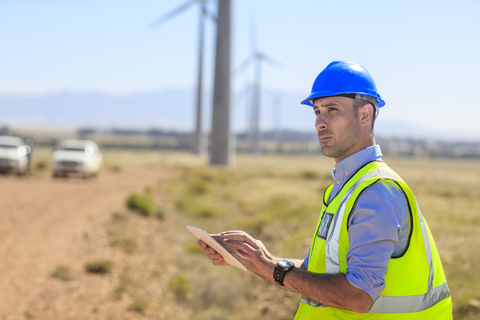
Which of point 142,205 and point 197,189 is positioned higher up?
point 142,205

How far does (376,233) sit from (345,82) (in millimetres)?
789

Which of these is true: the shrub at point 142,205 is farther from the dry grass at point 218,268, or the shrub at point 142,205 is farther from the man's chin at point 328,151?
the man's chin at point 328,151

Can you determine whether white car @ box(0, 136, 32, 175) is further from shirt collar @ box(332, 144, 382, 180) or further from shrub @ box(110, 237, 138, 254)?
shirt collar @ box(332, 144, 382, 180)

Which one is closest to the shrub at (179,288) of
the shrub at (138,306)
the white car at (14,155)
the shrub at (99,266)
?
the shrub at (138,306)

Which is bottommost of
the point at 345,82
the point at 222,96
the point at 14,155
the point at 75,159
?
the point at 75,159

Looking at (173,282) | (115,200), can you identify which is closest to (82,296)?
(173,282)

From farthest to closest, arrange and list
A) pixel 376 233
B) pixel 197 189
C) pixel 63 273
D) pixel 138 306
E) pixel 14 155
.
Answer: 1. pixel 197 189
2. pixel 14 155
3. pixel 63 273
4. pixel 138 306
5. pixel 376 233

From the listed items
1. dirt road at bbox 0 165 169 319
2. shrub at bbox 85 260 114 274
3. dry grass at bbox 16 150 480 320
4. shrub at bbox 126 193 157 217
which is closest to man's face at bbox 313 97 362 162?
dry grass at bbox 16 150 480 320

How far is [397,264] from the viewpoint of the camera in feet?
7.01

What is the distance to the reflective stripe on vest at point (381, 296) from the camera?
2.19 metres

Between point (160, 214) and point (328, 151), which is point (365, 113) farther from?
point (160, 214)

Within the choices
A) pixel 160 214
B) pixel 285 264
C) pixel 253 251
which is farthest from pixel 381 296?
pixel 160 214

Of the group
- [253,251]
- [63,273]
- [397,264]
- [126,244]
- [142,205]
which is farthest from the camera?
[142,205]

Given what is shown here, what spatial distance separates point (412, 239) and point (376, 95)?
2.46 ft
